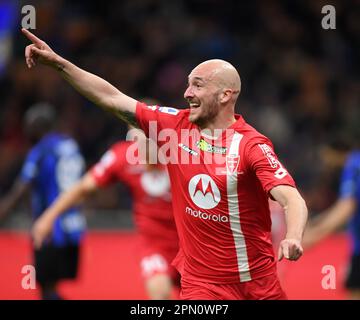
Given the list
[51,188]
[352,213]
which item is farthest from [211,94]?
[51,188]

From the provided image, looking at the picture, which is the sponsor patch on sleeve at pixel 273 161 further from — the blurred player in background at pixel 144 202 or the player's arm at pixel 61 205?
the player's arm at pixel 61 205

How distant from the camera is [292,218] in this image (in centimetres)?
512

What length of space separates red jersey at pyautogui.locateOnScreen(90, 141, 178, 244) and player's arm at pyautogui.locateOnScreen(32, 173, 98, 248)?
9 cm

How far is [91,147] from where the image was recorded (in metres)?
14.2

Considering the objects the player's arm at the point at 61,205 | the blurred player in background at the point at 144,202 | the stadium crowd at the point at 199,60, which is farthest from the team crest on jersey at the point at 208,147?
the stadium crowd at the point at 199,60

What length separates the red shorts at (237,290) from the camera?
5.67 meters

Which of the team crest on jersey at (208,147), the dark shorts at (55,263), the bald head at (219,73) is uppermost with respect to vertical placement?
the bald head at (219,73)

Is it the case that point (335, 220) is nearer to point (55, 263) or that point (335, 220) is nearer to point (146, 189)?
point (146, 189)

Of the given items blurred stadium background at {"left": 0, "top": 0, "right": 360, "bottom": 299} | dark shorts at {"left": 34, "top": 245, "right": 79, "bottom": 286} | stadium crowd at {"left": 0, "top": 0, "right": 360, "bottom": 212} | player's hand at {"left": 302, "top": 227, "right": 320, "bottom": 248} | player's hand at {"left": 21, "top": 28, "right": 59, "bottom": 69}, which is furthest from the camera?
stadium crowd at {"left": 0, "top": 0, "right": 360, "bottom": 212}

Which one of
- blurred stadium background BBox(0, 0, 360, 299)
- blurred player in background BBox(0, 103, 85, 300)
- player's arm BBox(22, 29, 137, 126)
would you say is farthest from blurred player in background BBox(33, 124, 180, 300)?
blurred stadium background BBox(0, 0, 360, 299)

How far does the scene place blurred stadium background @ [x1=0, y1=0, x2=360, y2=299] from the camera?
13789 millimetres

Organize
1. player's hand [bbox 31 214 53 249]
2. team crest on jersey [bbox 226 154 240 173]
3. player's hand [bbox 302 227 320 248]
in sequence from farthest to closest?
player's hand [bbox 302 227 320 248] → player's hand [bbox 31 214 53 249] → team crest on jersey [bbox 226 154 240 173]

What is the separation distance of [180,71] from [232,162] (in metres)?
9.61

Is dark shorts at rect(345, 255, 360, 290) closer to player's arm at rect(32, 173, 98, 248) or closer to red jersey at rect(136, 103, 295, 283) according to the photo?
player's arm at rect(32, 173, 98, 248)
